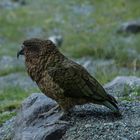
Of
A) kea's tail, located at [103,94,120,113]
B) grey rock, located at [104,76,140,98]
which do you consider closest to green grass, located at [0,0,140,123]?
grey rock, located at [104,76,140,98]

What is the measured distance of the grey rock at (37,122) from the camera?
7822 mm

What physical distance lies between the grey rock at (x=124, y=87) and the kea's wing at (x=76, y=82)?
6.98ft

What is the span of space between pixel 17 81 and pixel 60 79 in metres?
7.58

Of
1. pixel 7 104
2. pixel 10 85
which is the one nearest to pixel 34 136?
pixel 7 104

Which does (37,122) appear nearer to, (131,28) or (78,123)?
(78,123)

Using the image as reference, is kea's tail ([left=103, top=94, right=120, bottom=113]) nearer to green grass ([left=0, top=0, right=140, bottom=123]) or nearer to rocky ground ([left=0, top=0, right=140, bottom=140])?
rocky ground ([left=0, top=0, right=140, bottom=140])

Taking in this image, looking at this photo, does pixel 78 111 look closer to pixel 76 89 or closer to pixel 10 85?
pixel 76 89

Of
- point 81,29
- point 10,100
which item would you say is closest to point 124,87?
point 10,100

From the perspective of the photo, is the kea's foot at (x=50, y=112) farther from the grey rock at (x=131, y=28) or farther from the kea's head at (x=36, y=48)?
the grey rock at (x=131, y=28)

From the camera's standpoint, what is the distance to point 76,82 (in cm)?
793

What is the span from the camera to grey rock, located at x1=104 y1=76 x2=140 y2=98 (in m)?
10.3

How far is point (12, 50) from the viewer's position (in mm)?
18859

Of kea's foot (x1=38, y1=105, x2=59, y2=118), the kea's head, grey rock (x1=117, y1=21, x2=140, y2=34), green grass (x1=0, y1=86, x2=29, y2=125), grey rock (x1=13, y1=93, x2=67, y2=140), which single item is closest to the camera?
grey rock (x1=13, y1=93, x2=67, y2=140)

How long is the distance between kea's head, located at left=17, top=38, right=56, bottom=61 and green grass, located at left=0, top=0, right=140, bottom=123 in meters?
4.44
